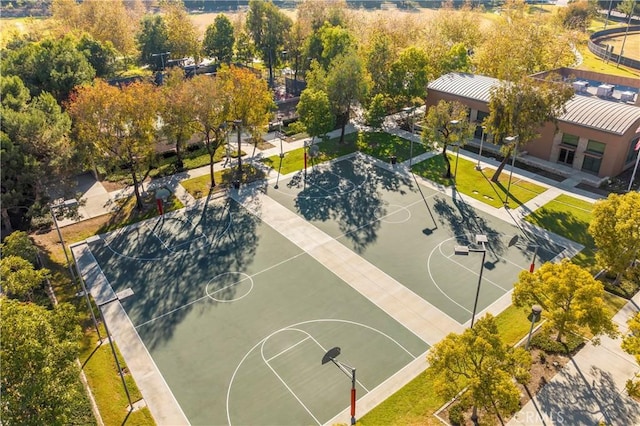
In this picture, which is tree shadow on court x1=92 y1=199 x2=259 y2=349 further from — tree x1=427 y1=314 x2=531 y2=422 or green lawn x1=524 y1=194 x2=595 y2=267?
green lawn x1=524 y1=194 x2=595 y2=267

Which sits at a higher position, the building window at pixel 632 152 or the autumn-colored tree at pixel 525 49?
the autumn-colored tree at pixel 525 49

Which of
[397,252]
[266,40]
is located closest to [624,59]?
[266,40]

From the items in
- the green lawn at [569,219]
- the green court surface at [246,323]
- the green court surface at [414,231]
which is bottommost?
the green court surface at [246,323]

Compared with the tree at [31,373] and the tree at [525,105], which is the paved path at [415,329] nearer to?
the tree at [31,373]

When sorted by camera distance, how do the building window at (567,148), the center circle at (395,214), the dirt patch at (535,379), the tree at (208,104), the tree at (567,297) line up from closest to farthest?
the dirt patch at (535,379)
the tree at (567,297)
the center circle at (395,214)
the tree at (208,104)
the building window at (567,148)

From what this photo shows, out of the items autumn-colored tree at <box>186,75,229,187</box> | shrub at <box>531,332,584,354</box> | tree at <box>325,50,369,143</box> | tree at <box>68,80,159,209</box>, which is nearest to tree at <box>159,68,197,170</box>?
autumn-colored tree at <box>186,75,229,187</box>

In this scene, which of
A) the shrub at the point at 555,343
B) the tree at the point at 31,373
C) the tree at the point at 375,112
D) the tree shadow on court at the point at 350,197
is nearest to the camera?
the tree at the point at 31,373

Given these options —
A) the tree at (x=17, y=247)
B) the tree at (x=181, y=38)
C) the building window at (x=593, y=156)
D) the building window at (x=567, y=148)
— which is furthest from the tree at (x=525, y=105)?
the tree at (x=181, y=38)
